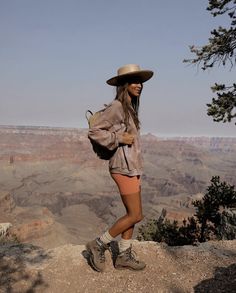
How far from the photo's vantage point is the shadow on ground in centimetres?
498

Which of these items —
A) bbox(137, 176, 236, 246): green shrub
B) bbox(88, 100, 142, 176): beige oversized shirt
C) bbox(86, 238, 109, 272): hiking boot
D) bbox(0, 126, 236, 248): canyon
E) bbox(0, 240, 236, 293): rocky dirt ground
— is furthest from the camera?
bbox(0, 126, 236, 248): canyon

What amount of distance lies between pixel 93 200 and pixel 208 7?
143588 millimetres

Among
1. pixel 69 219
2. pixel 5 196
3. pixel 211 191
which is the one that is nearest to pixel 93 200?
pixel 69 219

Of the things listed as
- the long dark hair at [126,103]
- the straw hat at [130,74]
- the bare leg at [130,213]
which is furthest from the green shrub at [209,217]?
the straw hat at [130,74]

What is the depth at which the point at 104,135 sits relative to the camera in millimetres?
4609

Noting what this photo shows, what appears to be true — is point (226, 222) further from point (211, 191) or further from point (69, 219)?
point (69, 219)

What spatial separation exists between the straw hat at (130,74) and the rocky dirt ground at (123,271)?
2.62m

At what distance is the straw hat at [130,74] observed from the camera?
4.69m

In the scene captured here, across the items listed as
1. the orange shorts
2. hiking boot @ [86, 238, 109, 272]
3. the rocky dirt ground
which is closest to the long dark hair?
the orange shorts

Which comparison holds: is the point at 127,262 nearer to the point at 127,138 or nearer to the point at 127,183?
the point at 127,183

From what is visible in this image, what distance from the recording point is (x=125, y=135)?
185 inches

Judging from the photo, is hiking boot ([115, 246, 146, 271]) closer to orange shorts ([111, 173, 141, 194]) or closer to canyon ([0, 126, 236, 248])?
orange shorts ([111, 173, 141, 194])

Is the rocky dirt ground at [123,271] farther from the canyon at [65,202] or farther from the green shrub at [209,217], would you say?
the canyon at [65,202]

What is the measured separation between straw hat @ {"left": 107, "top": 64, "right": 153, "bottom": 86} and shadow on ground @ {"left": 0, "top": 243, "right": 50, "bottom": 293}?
9.41 ft
